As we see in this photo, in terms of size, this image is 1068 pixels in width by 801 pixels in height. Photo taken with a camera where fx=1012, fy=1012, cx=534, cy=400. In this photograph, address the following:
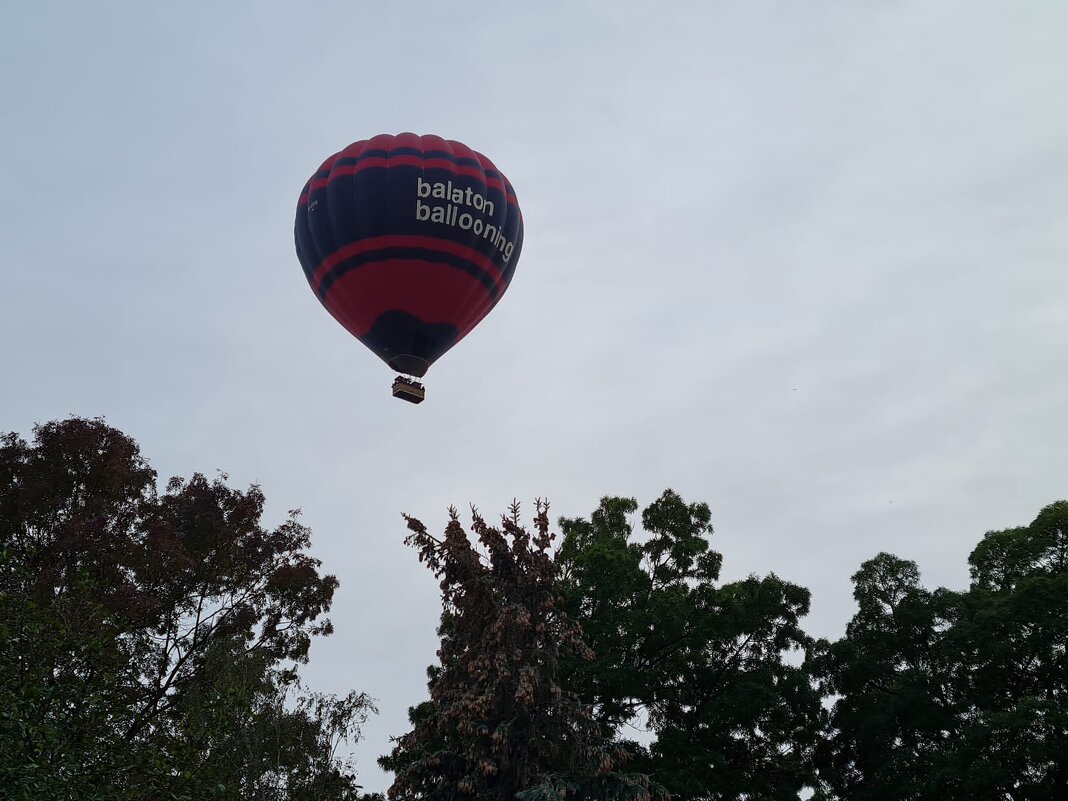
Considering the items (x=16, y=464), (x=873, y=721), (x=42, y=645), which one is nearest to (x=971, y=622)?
(x=873, y=721)

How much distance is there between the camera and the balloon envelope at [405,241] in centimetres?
2234

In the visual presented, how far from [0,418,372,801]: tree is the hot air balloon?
703cm

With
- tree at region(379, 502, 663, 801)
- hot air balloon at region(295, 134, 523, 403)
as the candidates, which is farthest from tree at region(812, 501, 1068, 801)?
hot air balloon at region(295, 134, 523, 403)

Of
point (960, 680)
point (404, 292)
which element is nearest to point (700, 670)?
point (960, 680)

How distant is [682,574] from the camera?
28.3m

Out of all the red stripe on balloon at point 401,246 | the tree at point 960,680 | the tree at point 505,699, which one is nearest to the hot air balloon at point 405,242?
the red stripe on balloon at point 401,246

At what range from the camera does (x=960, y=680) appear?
2598 centimetres

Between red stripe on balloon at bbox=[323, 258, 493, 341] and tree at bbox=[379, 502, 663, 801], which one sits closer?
tree at bbox=[379, 502, 663, 801]

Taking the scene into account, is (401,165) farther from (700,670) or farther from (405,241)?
(700,670)

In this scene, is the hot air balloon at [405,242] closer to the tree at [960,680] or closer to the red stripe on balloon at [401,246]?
the red stripe on balloon at [401,246]

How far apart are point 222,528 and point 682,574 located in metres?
12.6

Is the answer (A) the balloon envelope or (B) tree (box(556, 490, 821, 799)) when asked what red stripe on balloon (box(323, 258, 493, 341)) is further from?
(B) tree (box(556, 490, 821, 799))

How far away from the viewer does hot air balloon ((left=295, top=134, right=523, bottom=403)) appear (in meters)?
22.3

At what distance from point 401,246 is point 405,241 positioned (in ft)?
0.46
